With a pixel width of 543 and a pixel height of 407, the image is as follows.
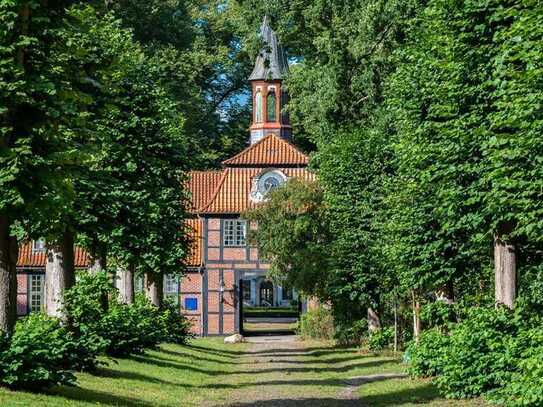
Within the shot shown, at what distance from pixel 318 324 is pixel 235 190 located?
11.4 meters

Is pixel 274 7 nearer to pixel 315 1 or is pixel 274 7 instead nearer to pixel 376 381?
pixel 315 1

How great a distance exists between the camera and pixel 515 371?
17641 millimetres

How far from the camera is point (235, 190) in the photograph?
58.7 metres

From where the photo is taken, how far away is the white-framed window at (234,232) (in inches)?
2276

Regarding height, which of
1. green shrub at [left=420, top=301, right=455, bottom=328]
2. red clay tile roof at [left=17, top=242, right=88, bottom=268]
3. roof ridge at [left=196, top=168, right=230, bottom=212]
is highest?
roof ridge at [left=196, top=168, right=230, bottom=212]

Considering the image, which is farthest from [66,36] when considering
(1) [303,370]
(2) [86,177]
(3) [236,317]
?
(3) [236,317]

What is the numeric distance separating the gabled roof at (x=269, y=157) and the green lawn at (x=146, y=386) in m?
24.8

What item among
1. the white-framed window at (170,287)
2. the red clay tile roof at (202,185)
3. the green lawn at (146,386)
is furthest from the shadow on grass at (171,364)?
the red clay tile roof at (202,185)

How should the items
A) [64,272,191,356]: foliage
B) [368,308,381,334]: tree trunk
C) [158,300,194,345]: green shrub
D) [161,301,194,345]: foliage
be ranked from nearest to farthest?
[64,272,191,356]: foliage → [161,301,194,345]: foliage → [158,300,194,345]: green shrub → [368,308,381,334]: tree trunk

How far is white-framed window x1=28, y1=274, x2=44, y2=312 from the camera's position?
187 feet

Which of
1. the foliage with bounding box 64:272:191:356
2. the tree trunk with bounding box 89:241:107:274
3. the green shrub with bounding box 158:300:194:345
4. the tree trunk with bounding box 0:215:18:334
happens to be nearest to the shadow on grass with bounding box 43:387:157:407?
the tree trunk with bounding box 0:215:18:334

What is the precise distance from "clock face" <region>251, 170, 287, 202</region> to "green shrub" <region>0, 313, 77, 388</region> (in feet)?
132

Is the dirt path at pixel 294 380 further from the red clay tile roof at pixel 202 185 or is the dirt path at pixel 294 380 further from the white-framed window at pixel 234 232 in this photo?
the red clay tile roof at pixel 202 185

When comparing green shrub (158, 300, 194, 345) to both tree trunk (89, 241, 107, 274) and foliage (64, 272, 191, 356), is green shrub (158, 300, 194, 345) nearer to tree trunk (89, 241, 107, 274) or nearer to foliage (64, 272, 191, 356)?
foliage (64, 272, 191, 356)
